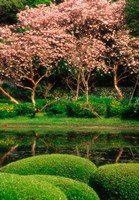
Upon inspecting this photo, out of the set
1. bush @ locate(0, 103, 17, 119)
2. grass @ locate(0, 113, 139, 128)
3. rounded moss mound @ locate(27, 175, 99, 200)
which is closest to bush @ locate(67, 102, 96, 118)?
grass @ locate(0, 113, 139, 128)

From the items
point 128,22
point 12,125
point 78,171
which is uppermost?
point 128,22

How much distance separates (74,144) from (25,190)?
649 inches

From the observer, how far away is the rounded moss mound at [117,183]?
6.43 meters

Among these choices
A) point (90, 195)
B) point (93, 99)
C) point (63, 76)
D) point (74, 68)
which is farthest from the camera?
point (63, 76)

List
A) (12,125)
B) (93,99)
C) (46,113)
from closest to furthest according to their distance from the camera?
(12,125)
(46,113)
(93,99)

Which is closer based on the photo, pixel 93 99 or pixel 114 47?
pixel 93 99

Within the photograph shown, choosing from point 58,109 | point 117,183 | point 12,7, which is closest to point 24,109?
point 58,109

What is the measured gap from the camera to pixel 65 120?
3103cm

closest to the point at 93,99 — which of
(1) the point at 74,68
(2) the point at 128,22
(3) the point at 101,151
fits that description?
(1) the point at 74,68

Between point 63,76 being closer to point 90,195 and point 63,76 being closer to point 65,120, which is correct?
point 65,120

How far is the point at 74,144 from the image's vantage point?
21297 mm

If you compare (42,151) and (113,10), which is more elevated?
(113,10)

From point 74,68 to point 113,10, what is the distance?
17.9 ft

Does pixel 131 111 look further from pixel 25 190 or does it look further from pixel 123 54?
pixel 25 190
